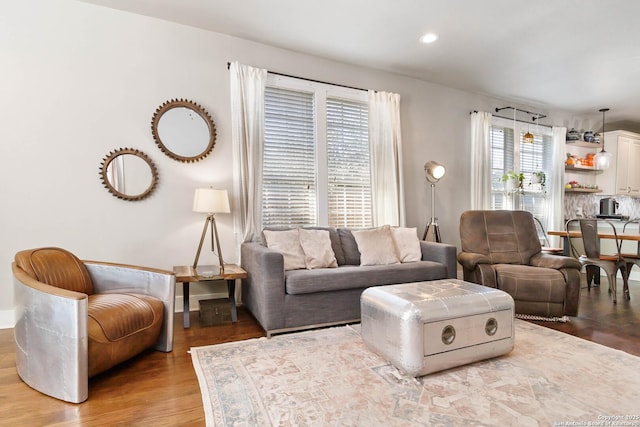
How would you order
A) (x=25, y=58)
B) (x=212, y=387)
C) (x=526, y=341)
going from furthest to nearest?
(x=25, y=58) < (x=526, y=341) < (x=212, y=387)

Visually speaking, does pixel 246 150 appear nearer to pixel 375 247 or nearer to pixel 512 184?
pixel 375 247

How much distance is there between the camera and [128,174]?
3.20 m

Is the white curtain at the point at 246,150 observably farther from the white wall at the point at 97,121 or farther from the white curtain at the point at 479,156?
the white curtain at the point at 479,156

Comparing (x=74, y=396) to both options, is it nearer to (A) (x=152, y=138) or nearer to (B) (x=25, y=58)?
(A) (x=152, y=138)

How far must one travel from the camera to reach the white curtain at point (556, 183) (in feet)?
19.6

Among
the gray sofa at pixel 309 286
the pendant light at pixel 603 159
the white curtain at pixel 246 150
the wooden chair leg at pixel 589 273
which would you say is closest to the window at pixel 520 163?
the pendant light at pixel 603 159

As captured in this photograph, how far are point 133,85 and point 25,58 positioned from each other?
0.81 metres

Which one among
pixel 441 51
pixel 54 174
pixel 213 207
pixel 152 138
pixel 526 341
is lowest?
pixel 526 341

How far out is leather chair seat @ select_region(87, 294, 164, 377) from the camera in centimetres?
192

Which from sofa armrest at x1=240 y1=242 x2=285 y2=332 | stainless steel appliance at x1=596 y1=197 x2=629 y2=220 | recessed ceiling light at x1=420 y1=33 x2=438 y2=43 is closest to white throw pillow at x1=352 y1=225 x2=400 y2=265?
sofa armrest at x1=240 y1=242 x2=285 y2=332

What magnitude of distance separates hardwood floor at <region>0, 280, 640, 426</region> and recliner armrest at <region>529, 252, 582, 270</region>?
1.72 feet

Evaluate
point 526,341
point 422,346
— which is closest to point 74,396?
point 422,346

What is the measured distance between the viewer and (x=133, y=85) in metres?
3.23

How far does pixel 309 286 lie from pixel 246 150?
1.64 metres
